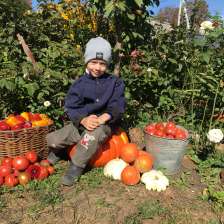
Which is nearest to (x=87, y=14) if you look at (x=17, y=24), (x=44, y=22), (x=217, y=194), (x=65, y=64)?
(x=44, y=22)

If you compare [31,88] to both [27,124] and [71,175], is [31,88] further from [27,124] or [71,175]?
[71,175]

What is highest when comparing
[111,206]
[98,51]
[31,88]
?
[98,51]

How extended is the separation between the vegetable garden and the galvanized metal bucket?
69mm

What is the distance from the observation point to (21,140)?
3.83 metres

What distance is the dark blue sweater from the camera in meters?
3.84

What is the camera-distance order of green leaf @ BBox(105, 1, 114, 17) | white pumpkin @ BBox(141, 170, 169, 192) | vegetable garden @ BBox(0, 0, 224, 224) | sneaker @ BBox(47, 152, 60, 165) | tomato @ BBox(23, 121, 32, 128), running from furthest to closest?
green leaf @ BBox(105, 1, 114, 17)
sneaker @ BBox(47, 152, 60, 165)
tomato @ BBox(23, 121, 32, 128)
white pumpkin @ BBox(141, 170, 169, 192)
vegetable garden @ BBox(0, 0, 224, 224)

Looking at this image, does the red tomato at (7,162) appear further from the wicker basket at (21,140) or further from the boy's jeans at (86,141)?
the boy's jeans at (86,141)

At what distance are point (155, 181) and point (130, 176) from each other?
23cm

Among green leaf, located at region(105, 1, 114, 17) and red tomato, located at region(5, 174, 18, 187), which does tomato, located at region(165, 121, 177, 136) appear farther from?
green leaf, located at region(105, 1, 114, 17)

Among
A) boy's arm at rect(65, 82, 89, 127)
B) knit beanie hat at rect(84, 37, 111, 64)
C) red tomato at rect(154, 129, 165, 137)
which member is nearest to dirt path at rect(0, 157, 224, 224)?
red tomato at rect(154, 129, 165, 137)

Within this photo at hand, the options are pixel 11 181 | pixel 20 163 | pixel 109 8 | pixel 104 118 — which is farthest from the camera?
pixel 109 8

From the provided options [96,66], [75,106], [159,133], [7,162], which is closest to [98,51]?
[96,66]

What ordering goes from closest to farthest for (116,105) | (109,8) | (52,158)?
(116,105)
(52,158)
(109,8)

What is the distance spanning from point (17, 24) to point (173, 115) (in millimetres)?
2443
